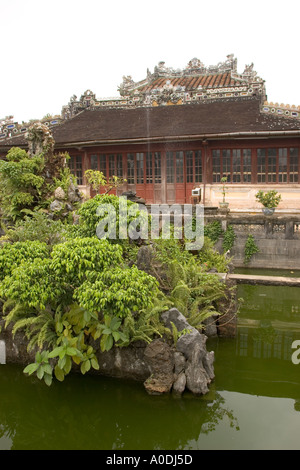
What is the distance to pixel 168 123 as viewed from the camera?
1667 centimetres

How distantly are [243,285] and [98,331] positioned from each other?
6.30 meters

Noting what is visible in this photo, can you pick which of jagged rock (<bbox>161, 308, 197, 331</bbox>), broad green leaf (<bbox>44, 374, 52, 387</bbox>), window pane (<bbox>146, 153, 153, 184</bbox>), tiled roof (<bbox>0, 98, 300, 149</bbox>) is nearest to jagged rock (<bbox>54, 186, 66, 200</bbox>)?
tiled roof (<bbox>0, 98, 300, 149</bbox>)

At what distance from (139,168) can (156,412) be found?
13.2 metres

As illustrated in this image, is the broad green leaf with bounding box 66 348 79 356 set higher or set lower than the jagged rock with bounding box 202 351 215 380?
higher

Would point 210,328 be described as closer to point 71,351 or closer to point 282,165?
point 71,351

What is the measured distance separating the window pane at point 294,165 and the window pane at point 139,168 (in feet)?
20.1

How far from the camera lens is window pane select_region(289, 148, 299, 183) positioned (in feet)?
50.4

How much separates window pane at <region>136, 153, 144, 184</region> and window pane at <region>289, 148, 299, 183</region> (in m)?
6.11

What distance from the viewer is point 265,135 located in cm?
1451

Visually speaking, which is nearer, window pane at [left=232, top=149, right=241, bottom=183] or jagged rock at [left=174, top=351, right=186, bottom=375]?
jagged rock at [left=174, top=351, right=186, bottom=375]

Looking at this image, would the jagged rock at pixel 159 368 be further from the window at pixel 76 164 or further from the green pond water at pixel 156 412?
the window at pixel 76 164

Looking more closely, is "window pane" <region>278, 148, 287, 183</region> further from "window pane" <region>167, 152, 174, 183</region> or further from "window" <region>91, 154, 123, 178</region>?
"window" <region>91, 154, 123, 178</region>

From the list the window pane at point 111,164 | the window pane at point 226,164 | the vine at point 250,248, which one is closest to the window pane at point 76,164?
the window pane at point 111,164
